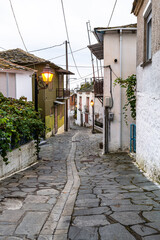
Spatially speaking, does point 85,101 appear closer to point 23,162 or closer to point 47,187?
point 23,162

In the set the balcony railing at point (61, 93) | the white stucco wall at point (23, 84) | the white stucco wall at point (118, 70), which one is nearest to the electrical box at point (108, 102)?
the white stucco wall at point (118, 70)

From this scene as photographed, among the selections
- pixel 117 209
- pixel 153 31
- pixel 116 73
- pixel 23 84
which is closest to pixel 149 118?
pixel 153 31

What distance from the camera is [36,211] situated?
4699 mm

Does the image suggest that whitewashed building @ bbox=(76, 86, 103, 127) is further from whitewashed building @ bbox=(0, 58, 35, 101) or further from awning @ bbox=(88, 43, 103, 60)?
awning @ bbox=(88, 43, 103, 60)

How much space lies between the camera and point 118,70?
43.2 feet

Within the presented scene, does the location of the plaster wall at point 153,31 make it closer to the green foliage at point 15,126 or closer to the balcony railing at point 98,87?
the green foliage at point 15,126

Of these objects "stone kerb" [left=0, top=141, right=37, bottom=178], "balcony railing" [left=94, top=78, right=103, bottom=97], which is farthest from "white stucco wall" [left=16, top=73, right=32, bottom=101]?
"stone kerb" [left=0, top=141, right=37, bottom=178]

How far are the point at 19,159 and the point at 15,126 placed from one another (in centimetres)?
155

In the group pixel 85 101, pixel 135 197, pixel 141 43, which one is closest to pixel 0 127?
pixel 135 197

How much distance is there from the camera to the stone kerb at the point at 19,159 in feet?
25.5

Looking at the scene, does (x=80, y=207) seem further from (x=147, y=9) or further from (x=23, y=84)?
(x=23, y=84)

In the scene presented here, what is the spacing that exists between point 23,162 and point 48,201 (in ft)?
14.7

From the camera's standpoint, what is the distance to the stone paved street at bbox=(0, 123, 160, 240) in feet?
12.3

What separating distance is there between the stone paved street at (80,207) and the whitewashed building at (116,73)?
5258mm
